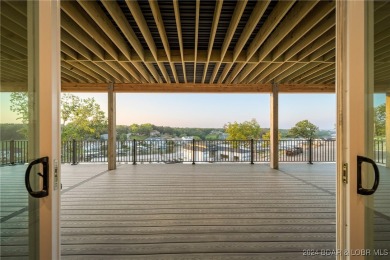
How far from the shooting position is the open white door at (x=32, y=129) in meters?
1.10

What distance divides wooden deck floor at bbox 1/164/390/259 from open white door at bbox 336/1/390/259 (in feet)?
4.40

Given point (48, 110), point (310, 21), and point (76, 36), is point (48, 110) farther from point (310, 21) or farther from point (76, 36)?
point (310, 21)

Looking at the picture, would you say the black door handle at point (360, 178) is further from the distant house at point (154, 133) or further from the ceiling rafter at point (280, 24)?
the distant house at point (154, 133)

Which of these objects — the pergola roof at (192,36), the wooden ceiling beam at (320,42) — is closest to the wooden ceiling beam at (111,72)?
the pergola roof at (192,36)

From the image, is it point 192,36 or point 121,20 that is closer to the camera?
point 121,20

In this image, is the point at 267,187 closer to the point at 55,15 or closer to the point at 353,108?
the point at 353,108

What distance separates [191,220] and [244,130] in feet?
26.4

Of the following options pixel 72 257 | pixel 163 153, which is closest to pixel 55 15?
pixel 72 257

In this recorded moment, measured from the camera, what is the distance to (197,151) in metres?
8.79

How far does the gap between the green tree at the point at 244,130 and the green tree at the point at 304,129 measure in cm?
162

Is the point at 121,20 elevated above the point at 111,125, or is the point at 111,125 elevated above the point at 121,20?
the point at 121,20

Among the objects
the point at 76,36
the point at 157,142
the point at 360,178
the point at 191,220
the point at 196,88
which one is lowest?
the point at 191,220

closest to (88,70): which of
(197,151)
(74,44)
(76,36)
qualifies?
(74,44)

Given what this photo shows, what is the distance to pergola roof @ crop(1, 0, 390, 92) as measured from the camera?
2.93 meters
